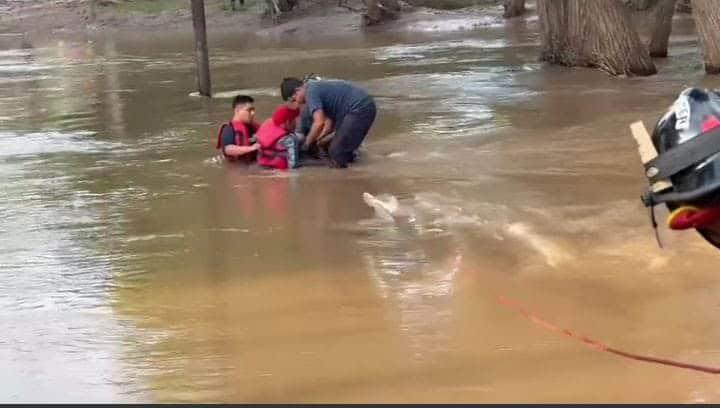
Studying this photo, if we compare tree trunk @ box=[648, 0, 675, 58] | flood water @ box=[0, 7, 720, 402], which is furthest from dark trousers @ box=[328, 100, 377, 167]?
tree trunk @ box=[648, 0, 675, 58]

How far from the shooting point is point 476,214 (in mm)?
8039

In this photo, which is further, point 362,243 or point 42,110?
point 42,110

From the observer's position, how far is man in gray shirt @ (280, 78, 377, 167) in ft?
33.3

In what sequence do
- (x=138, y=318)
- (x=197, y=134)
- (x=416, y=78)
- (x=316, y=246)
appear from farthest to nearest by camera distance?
(x=416, y=78) < (x=197, y=134) < (x=316, y=246) < (x=138, y=318)

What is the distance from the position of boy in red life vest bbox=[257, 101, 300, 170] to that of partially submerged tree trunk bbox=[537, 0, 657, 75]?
8247 mm

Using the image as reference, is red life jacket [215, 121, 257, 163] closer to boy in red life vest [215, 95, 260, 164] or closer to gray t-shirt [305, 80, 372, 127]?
boy in red life vest [215, 95, 260, 164]

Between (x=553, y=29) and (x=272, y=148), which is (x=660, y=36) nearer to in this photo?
(x=553, y=29)

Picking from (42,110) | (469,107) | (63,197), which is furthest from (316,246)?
(42,110)

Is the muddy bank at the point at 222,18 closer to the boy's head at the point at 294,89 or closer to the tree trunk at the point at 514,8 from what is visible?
the tree trunk at the point at 514,8

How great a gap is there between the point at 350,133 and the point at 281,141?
2.43ft

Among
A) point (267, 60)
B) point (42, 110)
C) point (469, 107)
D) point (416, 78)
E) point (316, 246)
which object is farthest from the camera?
point (267, 60)

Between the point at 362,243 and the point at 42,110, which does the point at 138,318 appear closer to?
the point at 362,243

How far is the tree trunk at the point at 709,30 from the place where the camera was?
51.1ft

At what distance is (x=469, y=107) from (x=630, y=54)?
430 cm
